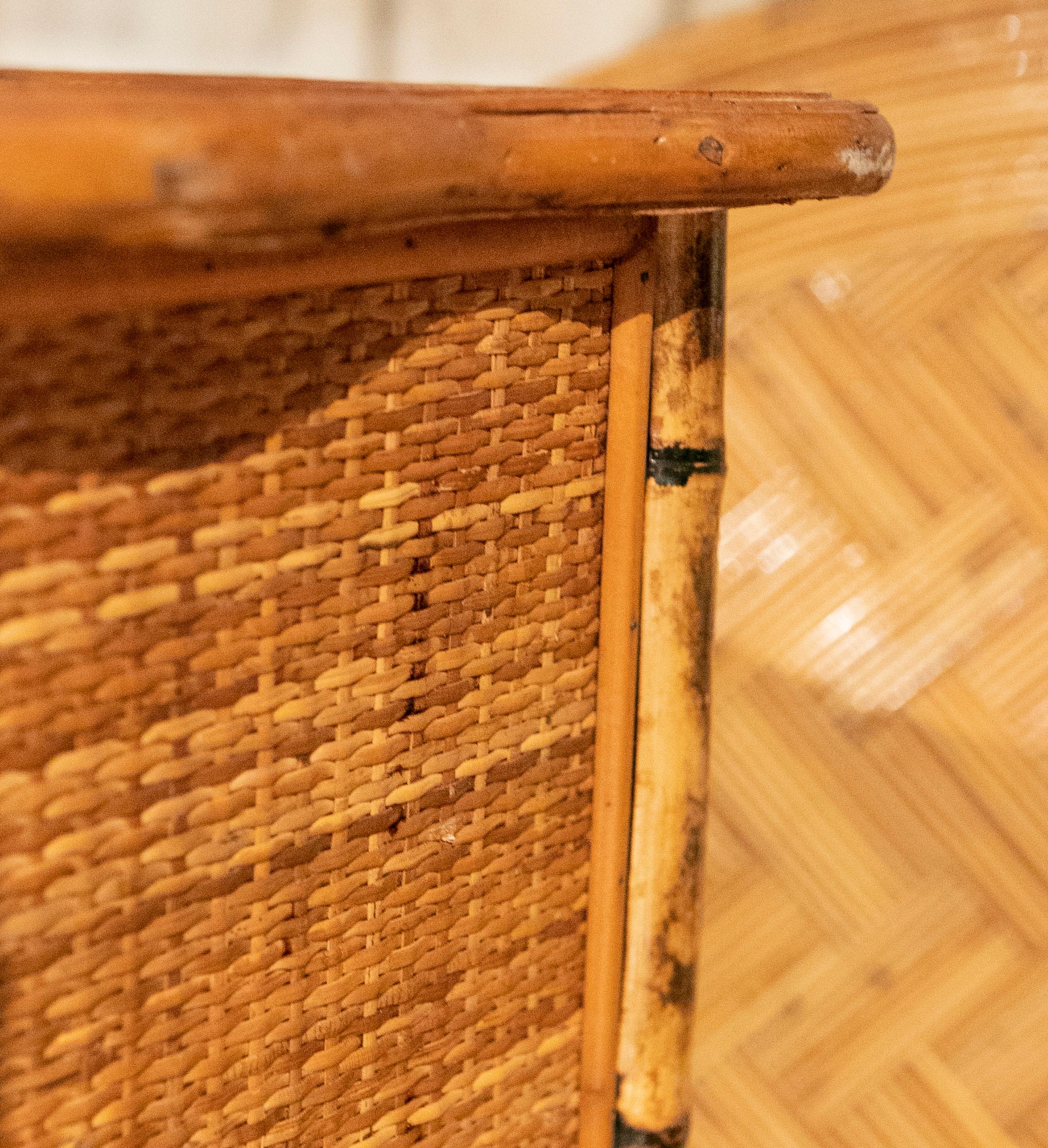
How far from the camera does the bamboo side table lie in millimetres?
340

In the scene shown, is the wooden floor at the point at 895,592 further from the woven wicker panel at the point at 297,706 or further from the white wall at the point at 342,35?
the woven wicker panel at the point at 297,706

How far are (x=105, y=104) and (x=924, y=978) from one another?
1.19 metres

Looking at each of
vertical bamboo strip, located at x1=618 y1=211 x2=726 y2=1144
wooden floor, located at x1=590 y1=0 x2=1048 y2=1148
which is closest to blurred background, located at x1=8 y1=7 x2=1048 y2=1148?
wooden floor, located at x1=590 y1=0 x2=1048 y2=1148

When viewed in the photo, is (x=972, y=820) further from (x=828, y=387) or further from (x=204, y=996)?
A: (x=204, y=996)

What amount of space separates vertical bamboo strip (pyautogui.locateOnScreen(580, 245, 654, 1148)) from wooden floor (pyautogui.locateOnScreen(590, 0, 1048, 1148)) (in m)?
0.74

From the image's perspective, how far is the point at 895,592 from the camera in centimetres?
124

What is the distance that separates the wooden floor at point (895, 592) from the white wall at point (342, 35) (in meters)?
0.06

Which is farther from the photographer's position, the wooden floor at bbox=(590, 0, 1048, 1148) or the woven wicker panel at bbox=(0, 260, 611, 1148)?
the wooden floor at bbox=(590, 0, 1048, 1148)

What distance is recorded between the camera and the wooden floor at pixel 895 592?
1188mm

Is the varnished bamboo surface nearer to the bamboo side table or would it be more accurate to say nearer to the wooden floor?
the bamboo side table

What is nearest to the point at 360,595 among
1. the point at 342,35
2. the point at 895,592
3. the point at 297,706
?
A: the point at 297,706

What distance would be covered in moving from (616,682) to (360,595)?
14 centimetres

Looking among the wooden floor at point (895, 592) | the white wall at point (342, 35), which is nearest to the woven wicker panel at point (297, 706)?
the wooden floor at point (895, 592)

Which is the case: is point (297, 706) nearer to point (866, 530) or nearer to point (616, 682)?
point (616, 682)
